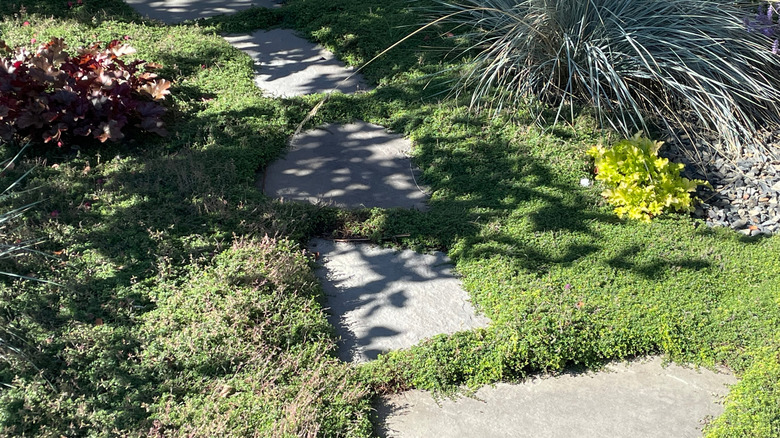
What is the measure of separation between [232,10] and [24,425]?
212 inches

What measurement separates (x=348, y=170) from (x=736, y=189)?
9.04 ft

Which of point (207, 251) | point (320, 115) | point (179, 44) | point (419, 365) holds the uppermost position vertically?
point (179, 44)

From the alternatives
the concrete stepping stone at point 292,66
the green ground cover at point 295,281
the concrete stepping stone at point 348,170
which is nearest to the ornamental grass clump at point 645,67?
the green ground cover at point 295,281

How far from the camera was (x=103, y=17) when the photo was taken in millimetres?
6879

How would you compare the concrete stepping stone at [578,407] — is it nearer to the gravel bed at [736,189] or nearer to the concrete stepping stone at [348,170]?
the gravel bed at [736,189]

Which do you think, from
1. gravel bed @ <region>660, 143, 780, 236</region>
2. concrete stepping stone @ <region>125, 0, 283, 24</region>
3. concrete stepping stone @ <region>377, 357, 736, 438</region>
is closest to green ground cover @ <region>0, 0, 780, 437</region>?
concrete stepping stone @ <region>377, 357, 736, 438</region>

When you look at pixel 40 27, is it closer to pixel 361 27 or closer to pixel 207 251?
pixel 361 27

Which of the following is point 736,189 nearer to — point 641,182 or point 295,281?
point 641,182

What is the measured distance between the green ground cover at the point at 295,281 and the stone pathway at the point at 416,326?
0.11 meters

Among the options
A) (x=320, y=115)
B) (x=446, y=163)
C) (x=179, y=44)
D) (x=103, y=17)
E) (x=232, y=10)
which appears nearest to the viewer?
(x=446, y=163)

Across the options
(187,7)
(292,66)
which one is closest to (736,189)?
(292,66)

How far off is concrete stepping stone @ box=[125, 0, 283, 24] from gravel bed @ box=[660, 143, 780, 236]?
4601mm

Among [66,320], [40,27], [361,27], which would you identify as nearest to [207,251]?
[66,320]

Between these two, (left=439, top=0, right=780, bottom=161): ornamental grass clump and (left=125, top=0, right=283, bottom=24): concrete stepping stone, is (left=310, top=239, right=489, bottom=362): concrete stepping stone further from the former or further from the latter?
(left=125, top=0, right=283, bottom=24): concrete stepping stone
